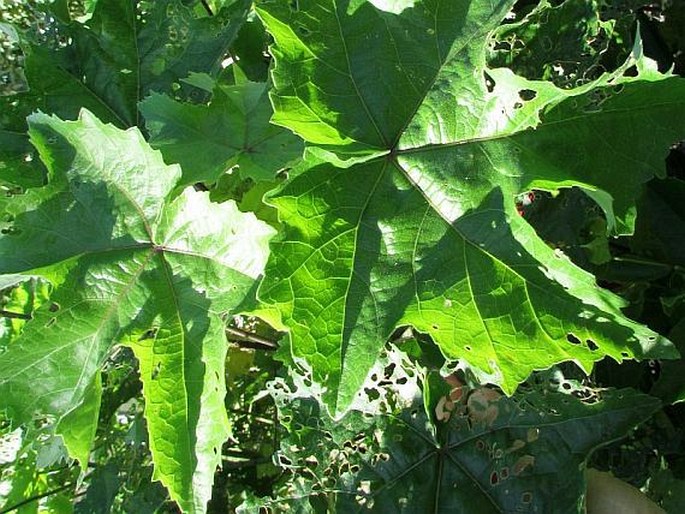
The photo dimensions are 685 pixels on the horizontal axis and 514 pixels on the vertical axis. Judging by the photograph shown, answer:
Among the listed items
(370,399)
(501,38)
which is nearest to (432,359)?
(370,399)

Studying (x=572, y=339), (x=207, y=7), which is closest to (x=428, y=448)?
(x=572, y=339)

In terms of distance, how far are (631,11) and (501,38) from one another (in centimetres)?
25

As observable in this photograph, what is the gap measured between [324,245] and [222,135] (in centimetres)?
28

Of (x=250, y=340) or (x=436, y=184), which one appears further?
(x=250, y=340)

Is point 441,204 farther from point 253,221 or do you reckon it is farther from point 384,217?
point 253,221

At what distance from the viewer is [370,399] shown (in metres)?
1.06

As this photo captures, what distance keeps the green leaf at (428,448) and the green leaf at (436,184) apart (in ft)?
0.70

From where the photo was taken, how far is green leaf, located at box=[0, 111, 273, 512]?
894mm

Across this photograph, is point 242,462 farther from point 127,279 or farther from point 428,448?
point 127,279

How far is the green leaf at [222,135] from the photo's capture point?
98cm

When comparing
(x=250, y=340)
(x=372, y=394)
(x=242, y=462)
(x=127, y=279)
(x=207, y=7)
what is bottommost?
(x=242, y=462)

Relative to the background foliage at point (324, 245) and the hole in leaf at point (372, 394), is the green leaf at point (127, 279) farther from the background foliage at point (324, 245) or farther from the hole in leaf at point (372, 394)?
the hole in leaf at point (372, 394)

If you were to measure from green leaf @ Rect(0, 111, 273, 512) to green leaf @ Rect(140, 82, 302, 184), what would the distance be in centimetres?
7

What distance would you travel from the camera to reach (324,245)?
802 mm
